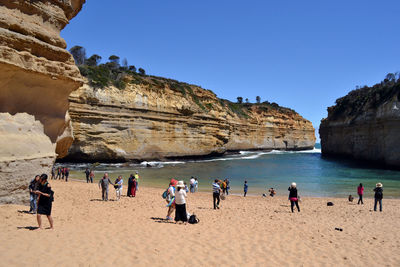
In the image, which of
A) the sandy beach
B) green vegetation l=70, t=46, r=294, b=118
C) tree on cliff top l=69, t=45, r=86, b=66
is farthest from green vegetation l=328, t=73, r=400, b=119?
tree on cliff top l=69, t=45, r=86, b=66

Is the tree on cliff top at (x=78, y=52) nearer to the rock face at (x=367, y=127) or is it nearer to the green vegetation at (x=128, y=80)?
the green vegetation at (x=128, y=80)

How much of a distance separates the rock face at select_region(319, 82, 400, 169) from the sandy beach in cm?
2646

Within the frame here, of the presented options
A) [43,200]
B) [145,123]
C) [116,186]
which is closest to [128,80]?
[145,123]

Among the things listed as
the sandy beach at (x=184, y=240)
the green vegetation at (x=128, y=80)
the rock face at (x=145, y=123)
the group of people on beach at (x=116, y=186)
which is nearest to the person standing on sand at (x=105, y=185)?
the group of people on beach at (x=116, y=186)

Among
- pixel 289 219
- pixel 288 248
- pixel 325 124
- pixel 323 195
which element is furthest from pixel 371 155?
pixel 288 248

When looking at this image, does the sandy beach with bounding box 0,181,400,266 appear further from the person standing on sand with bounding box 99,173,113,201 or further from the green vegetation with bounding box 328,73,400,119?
the green vegetation with bounding box 328,73,400,119

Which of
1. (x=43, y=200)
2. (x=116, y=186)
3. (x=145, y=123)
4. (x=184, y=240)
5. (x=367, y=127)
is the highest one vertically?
(x=145, y=123)

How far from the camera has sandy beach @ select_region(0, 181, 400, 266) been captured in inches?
185

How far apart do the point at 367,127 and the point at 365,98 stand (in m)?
6.32

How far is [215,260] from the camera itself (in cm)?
498

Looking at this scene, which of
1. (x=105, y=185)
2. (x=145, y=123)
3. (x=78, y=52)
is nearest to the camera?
(x=105, y=185)

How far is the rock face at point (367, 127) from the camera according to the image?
30.4 metres

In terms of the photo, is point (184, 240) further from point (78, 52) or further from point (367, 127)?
point (78, 52)

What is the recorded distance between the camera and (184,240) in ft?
19.6
